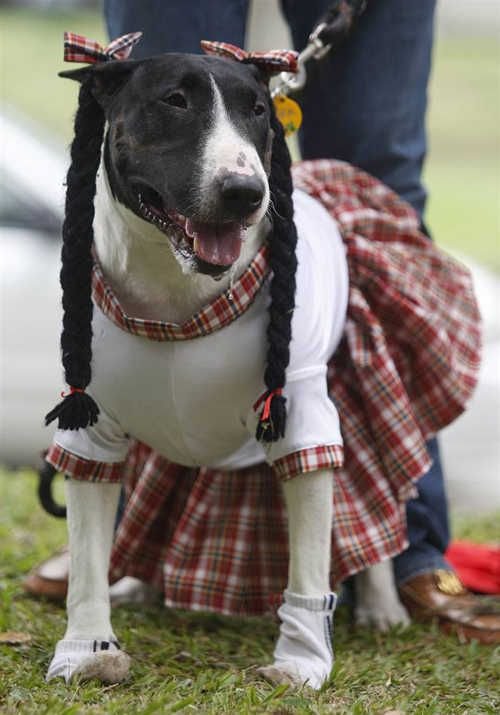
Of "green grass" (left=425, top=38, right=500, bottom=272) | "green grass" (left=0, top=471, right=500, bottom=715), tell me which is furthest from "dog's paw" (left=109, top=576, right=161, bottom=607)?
"green grass" (left=425, top=38, right=500, bottom=272)

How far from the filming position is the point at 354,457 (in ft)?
9.73

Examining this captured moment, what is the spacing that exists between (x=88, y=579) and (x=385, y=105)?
145 cm

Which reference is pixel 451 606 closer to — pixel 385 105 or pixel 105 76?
pixel 385 105

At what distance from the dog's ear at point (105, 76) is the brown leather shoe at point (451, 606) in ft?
4.99

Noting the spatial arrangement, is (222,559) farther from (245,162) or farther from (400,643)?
(245,162)

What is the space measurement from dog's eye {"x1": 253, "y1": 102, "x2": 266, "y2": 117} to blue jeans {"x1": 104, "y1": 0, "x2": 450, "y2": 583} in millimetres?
750

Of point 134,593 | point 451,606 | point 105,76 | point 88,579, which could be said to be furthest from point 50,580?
point 105,76

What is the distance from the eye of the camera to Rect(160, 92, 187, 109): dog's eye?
2.29 m

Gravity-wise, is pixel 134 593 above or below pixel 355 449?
below

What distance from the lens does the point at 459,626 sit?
3.04 meters

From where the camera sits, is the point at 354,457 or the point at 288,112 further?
→ the point at 354,457

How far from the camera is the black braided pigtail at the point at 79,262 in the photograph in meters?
2.44

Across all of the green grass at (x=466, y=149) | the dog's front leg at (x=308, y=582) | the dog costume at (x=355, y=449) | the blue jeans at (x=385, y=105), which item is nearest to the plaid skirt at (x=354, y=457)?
the dog costume at (x=355, y=449)

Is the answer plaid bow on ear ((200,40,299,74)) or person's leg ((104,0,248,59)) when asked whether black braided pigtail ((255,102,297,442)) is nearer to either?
plaid bow on ear ((200,40,299,74))
